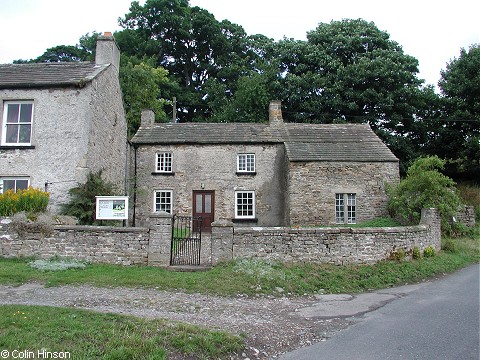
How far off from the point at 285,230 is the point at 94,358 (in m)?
8.10

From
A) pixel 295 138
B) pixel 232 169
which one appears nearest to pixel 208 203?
pixel 232 169

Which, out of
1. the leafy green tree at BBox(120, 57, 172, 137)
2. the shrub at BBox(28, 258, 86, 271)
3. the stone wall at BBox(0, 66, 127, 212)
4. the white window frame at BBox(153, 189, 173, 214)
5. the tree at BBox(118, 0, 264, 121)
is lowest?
the shrub at BBox(28, 258, 86, 271)

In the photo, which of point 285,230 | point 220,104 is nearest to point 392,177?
point 285,230

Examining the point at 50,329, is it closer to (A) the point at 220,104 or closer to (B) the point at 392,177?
(B) the point at 392,177

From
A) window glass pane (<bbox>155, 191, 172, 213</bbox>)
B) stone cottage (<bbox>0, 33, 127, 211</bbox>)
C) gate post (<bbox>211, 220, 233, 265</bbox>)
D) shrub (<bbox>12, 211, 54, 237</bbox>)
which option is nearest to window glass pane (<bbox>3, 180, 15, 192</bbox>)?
stone cottage (<bbox>0, 33, 127, 211</bbox>)

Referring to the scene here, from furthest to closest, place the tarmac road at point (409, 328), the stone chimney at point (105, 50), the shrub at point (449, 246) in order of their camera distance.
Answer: the stone chimney at point (105, 50) → the shrub at point (449, 246) → the tarmac road at point (409, 328)

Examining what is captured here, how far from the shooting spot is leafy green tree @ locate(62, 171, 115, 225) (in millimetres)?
15844

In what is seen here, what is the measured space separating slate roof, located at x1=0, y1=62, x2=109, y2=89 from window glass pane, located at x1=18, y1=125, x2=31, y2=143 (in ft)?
5.92

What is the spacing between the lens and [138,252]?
1259cm

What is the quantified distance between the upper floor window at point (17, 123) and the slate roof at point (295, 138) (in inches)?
284

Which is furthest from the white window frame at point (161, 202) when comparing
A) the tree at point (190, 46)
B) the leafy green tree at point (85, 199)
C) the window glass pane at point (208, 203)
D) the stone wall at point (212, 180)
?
the tree at point (190, 46)

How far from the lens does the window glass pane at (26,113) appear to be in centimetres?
1745

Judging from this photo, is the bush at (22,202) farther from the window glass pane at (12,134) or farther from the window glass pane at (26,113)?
the window glass pane at (26,113)

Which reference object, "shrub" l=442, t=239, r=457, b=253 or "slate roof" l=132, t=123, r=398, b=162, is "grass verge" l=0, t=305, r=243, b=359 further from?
"slate roof" l=132, t=123, r=398, b=162
